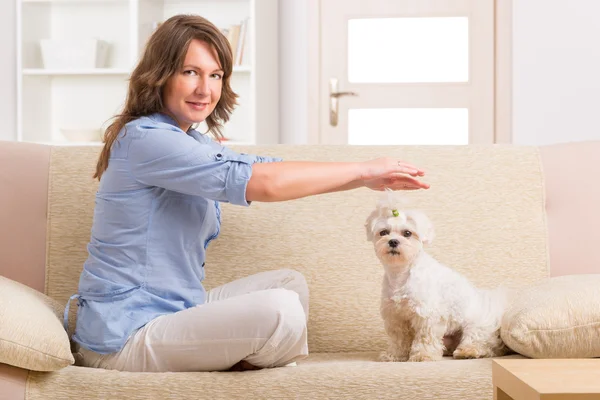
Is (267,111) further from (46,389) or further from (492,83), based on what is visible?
(46,389)

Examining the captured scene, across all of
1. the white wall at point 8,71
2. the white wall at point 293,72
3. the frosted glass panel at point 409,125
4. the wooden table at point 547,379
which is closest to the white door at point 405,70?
the frosted glass panel at point 409,125

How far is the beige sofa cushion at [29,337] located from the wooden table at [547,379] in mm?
888

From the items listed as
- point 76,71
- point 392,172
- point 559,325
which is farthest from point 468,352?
point 76,71

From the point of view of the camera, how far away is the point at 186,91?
76.0 inches

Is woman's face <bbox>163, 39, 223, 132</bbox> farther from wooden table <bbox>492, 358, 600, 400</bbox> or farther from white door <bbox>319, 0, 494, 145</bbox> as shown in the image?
white door <bbox>319, 0, 494, 145</bbox>

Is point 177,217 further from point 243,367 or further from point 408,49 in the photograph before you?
point 408,49

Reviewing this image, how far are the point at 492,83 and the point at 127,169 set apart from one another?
3.39 meters

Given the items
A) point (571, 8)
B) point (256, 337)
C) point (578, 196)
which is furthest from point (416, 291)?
point (571, 8)

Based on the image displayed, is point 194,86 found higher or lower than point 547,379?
higher

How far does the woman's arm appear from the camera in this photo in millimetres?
1760

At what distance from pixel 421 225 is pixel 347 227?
41 centimetres

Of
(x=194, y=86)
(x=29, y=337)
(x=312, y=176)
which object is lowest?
(x=29, y=337)

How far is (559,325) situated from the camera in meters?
1.71

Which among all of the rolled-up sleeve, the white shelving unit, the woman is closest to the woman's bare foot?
the woman
